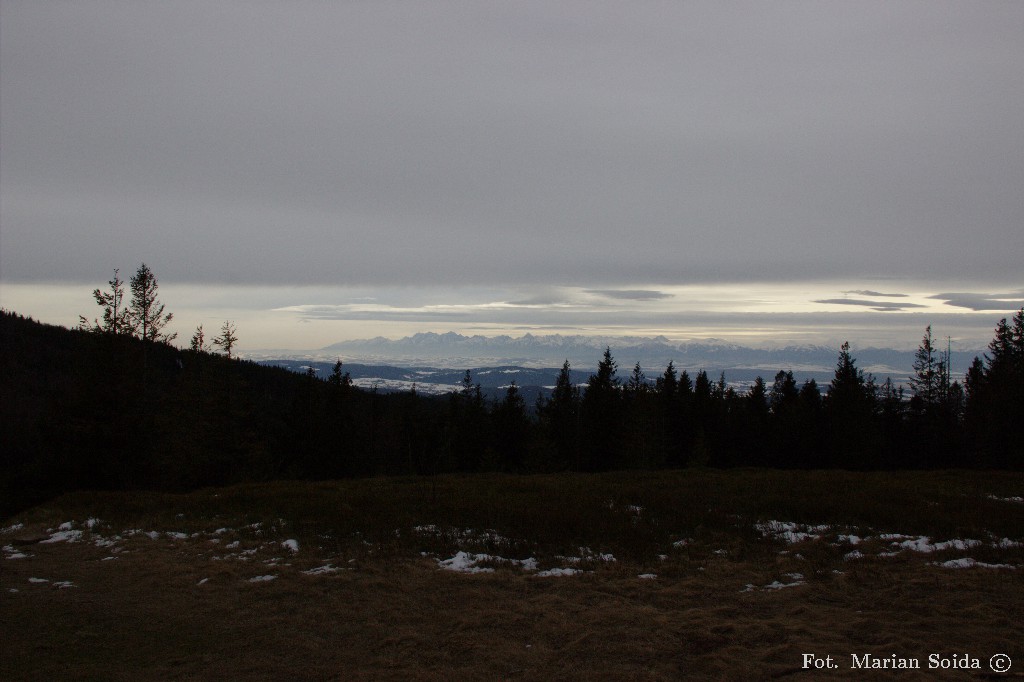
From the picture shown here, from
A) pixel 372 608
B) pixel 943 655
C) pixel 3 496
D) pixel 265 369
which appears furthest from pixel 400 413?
pixel 265 369

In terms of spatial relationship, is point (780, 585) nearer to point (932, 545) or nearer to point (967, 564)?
point (967, 564)

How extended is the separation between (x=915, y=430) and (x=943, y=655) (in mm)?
55972

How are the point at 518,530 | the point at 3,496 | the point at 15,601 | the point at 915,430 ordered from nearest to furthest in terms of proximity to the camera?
the point at 15,601 → the point at 518,530 → the point at 3,496 → the point at 915,430

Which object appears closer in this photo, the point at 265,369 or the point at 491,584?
the point at 491,584

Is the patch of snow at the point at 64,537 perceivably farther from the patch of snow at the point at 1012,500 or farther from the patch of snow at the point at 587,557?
the patch of snow at the point at 1012,500

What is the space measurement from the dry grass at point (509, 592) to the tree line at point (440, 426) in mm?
8265

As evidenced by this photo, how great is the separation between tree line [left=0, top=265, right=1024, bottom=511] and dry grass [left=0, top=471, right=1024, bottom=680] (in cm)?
827

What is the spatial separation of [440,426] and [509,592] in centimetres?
5023

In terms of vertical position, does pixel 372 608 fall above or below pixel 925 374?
below

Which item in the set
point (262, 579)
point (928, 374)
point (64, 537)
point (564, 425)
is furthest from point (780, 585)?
point (928, 374)

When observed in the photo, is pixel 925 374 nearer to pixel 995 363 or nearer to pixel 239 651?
pixel 995 363

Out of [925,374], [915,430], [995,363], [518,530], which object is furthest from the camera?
[925,374]

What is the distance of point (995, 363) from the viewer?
1892 inches

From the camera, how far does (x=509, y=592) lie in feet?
34.7
